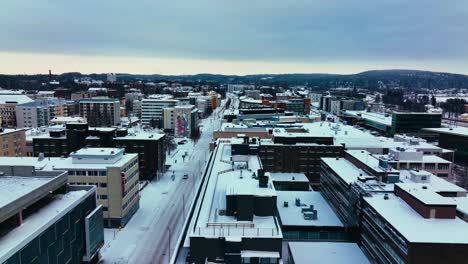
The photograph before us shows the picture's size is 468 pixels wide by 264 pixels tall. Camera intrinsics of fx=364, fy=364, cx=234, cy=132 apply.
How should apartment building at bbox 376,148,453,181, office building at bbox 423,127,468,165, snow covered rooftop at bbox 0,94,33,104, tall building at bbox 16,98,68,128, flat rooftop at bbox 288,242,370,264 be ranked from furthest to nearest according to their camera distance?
snow covered rooftop at bbox 0,94,33,104 → tall building at bbox 16,98,68,128 → office building at bbox 423,127,468,165 → apartment building at bbox 376,148,453,181 → flat rooftop at bbox 288,242,370,264

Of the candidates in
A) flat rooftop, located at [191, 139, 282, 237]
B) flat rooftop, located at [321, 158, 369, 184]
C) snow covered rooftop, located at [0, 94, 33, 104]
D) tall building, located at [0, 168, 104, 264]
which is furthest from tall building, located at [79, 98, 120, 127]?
flat rooftop, located at [191, 139, 282, 237]

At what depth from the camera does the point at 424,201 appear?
33062 mm

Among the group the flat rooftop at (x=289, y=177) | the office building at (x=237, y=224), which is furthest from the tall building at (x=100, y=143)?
the office building at (x=237, y=224)

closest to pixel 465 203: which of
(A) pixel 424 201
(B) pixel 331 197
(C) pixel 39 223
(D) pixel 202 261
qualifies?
(A) pixel 424 201

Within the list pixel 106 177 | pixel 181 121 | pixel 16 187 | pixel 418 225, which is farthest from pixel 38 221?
pixel 181 121

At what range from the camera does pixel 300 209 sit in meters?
50.6

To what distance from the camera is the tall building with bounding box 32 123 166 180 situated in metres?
69.4

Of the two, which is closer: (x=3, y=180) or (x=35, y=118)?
(x=3, y=180)

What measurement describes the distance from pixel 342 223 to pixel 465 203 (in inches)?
546

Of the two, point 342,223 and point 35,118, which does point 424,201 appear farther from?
point 35,118

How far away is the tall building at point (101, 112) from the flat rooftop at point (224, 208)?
106365mm

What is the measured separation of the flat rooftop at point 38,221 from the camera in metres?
24.2

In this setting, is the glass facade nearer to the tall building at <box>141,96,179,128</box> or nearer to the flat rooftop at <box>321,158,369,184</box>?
the flat rooftop at <box>321,158,369,184</box>

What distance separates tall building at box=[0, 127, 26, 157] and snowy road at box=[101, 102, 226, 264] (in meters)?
32.8
